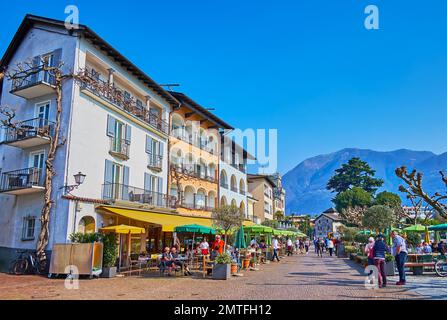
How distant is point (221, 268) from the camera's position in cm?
1562

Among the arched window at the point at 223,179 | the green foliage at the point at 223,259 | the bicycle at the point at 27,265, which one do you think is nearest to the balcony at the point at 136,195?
the bicycle at the point at 27,265

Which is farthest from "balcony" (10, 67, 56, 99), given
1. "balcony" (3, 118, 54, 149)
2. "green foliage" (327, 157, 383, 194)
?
"green foliage" (327, 157, 383, 194)

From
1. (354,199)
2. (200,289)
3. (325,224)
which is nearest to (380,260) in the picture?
(200,289)

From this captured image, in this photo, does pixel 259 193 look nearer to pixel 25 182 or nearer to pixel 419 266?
pixel 419 266

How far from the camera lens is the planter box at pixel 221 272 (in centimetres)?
1556

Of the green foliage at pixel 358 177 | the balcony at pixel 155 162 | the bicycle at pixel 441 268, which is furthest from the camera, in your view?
the green foliage at pixel 358 177

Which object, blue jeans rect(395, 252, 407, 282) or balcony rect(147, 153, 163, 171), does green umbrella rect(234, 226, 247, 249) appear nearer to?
blue jeans rect(395, 252, 407, 282)

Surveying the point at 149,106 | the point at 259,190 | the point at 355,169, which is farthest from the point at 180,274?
the point at 355,169

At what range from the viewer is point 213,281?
1491 cm

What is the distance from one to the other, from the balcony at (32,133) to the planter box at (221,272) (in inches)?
453

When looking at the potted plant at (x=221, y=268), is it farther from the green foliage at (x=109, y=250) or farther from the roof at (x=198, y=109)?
the roof at (x=198, y=109)
